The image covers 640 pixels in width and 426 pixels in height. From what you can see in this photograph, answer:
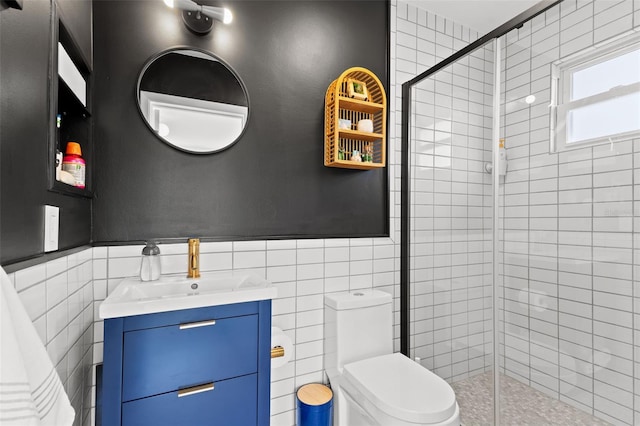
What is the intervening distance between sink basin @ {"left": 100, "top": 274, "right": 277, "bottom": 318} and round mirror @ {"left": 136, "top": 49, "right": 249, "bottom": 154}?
0.62 metres

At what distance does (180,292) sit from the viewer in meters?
1.33

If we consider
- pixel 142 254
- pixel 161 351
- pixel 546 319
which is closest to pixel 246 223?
pixel 142 254

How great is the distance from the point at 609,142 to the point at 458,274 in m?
0.89

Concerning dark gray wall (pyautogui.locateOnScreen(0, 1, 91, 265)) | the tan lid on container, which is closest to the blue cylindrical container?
the tan lid on container

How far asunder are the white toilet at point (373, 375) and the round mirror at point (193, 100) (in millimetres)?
1056

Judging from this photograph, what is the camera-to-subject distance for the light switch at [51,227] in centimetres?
87

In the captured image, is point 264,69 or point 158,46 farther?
point 264,69

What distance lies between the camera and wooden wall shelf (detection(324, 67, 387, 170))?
168 cm

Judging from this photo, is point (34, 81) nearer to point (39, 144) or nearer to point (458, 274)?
point (39, 144)

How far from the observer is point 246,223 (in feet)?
5.29

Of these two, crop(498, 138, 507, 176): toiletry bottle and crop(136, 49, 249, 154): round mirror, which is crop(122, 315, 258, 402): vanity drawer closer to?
crop(136, 49, 249, 154): round mirror

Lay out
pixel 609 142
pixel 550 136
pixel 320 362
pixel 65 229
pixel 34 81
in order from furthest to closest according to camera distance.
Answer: pixel 320 362, pixel 550 136, pixel 609 142, pixel 65 229, pixel 34 81

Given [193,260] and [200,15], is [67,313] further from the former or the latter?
[200,15]

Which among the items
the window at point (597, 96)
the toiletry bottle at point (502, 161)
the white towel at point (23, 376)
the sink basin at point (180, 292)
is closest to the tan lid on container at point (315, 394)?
the sink basin at point (180, 292)
